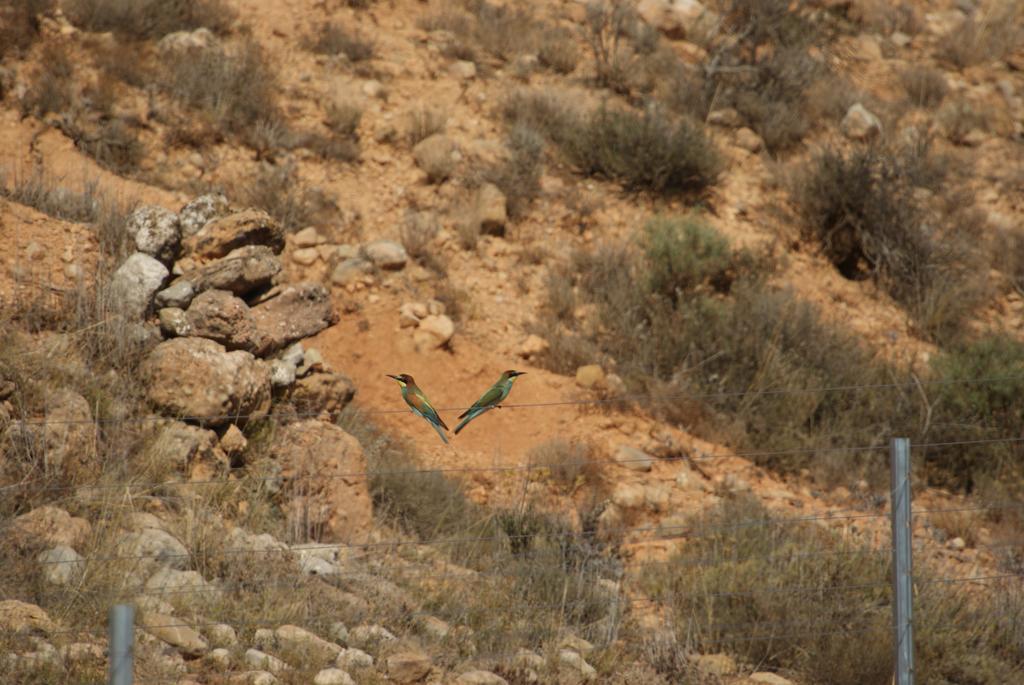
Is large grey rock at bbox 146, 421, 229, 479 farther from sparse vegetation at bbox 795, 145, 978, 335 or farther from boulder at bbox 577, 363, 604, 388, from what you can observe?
sparse vegetation at bbox 795, 145, 978, 335

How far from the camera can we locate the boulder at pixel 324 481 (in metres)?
6.51

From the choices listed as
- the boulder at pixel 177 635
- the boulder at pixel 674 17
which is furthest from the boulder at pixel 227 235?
the boulder at pixel 674 17

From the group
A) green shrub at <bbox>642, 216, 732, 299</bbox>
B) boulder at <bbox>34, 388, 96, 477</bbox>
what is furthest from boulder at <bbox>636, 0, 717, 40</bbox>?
boulder at <bbox>34, 388, 96, 477</bbox>

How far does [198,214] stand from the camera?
7.74m

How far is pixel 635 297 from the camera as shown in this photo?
9594 millimetres

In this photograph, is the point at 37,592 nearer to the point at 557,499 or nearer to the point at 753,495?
the point at 557,499

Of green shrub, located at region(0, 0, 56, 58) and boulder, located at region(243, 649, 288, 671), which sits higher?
green shrub, located at region(0, 0, 56, 58)

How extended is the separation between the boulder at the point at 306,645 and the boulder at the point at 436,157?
20.2 ft

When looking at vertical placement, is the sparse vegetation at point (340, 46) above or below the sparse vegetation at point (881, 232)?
above

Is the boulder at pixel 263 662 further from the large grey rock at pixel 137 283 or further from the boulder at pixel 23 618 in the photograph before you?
the large grey rock at pixel 137 283

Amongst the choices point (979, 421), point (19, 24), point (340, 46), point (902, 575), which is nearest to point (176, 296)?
point (902, 575)

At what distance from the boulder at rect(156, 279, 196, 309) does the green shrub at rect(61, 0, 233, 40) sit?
4.88 metres

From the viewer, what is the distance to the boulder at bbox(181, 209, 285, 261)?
7.56 meters

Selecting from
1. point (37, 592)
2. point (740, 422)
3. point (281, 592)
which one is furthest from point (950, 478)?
point (37, 592)
